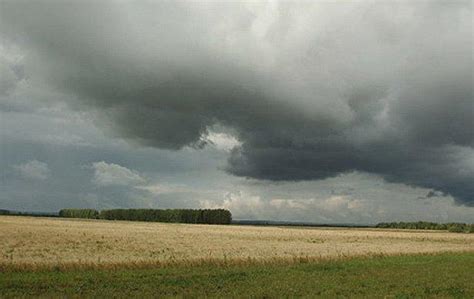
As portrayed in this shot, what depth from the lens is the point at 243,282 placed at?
79.3 ft

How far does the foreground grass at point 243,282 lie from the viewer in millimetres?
20500

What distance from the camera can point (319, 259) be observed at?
3981 centimetres

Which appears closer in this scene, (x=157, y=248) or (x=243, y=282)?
(x=243, y=282)

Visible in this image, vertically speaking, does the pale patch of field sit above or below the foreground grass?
above

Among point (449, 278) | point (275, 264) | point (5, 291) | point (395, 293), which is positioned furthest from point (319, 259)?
point (5, 291)

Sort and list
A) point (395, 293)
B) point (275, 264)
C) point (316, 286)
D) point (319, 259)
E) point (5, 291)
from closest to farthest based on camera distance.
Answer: point (5, 291) → point (395, 293) → point (316, 286) → point (275, 264) → point (319, 259)

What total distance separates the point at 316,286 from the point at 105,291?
9.83 metres

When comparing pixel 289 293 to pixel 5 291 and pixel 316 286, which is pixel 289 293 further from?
pixel 5 291

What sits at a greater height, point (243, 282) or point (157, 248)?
point (157, 248)

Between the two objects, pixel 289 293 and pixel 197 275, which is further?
pixel 197 275

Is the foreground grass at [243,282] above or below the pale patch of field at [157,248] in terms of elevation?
below

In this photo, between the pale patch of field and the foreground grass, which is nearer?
the foreground grass

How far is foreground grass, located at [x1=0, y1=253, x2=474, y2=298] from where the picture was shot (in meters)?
20.5

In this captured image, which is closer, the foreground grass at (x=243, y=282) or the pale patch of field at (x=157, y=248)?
the foreground grass at (x=243, y=282)
